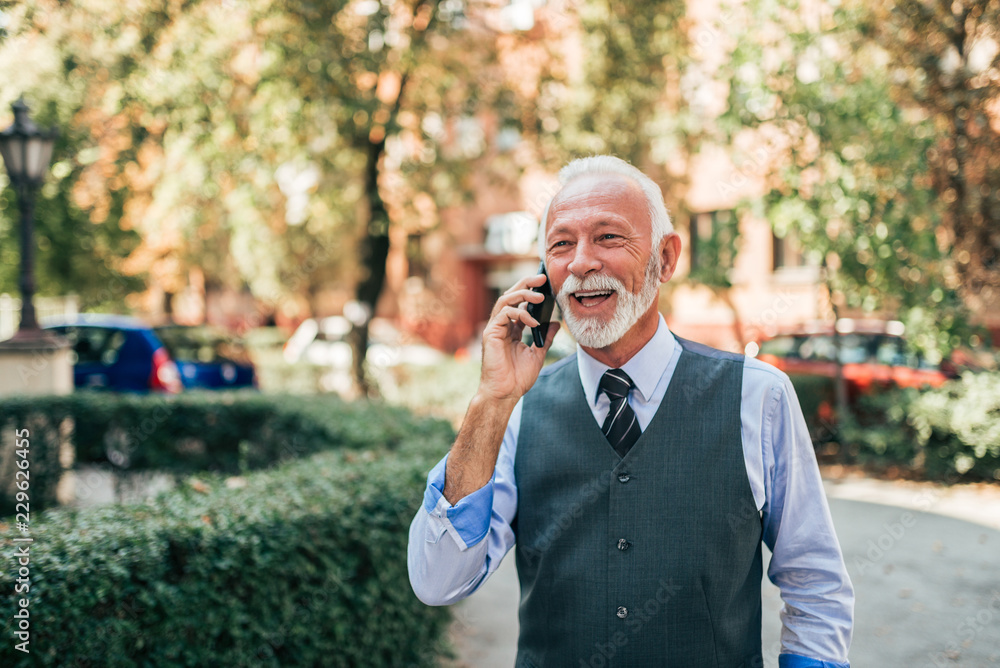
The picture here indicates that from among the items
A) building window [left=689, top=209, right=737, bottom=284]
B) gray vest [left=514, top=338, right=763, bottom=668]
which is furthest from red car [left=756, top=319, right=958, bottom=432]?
gray vest [left=514, top=338, right=763, bottom=668]

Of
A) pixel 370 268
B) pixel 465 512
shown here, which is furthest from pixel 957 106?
pixel 465 512

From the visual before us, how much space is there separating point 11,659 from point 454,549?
1.60m

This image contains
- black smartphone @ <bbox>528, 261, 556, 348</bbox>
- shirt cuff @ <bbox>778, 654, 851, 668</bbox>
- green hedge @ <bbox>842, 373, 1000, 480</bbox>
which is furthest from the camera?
green hedge @ <bbox>842, 373, 1000, 480</bbox>

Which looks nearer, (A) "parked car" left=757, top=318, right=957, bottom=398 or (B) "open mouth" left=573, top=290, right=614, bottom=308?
(B) "open mouth" left=573, top=290, right=614, bottom=308

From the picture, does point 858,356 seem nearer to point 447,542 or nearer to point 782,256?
point 782,256

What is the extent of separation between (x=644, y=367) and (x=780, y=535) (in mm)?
509

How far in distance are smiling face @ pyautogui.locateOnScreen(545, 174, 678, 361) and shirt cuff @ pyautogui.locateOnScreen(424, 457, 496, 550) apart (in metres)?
0.46

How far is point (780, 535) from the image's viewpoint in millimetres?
1735

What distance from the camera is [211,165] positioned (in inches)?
417

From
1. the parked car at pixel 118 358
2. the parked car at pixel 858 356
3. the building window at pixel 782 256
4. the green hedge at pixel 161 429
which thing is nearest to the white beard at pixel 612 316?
the green hedge at pixel 161 429

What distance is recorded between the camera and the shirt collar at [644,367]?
1.87 metres

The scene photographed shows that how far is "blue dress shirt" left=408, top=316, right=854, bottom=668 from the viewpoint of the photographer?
169 cm

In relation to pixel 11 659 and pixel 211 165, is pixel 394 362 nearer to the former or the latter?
pixel 211 165

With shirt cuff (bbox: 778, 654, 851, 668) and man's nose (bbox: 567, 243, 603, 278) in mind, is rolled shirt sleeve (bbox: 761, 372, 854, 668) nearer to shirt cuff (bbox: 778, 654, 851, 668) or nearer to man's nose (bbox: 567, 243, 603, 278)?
shirt cuff (bbox: 778, 654, 851, 668)
